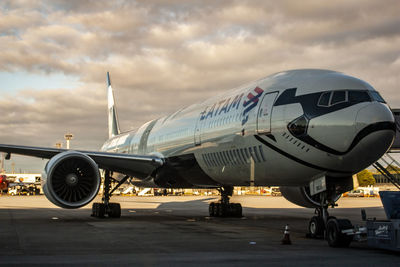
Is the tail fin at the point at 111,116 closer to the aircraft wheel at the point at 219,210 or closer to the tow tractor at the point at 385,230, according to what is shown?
the aircraft wheel at the point at 219,210

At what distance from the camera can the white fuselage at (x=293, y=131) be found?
10250 mm

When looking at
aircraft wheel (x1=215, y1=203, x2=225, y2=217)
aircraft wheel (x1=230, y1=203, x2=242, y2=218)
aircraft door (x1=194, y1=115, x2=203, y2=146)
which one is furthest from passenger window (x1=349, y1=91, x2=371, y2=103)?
aircraft wheel (x1=215, y1=203, x2=225, y2=217)

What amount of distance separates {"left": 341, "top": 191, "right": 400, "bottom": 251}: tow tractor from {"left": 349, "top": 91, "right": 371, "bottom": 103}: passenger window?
6.55 ft

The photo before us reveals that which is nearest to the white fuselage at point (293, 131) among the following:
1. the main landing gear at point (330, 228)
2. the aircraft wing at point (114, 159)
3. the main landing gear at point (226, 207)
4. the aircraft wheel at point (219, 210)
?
the main landing gear at point (330, 228)

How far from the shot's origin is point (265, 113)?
12.1m

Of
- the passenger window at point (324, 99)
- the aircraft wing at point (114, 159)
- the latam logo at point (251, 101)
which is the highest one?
the latam logo at point (251, 101)

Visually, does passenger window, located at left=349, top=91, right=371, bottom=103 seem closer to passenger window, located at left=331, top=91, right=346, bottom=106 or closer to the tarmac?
passenger window, located at left=331, top=91, right=346, bottom=106

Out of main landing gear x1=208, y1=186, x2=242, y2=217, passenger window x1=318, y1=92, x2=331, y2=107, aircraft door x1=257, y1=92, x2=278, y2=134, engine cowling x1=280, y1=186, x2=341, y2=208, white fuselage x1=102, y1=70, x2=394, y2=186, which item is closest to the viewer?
→ white fuselage x1=102, y1=70, x2=394, y2=186

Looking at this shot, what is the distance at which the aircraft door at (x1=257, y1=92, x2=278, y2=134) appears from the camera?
39.2ft

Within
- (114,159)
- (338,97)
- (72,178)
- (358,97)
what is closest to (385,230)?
(358,97)

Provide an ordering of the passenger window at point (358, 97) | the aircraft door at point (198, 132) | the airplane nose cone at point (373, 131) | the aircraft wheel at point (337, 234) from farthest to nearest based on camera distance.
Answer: the aircraft door at point (198, 132), the passenger window at point (358, 97), the aircraft wheel at point (337, 234), the airplane nose cone at point (373, 131)

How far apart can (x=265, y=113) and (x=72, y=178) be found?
737cm

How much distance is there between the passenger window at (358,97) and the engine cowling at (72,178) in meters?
8.99

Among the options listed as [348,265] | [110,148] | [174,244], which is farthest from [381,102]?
[110,148]
